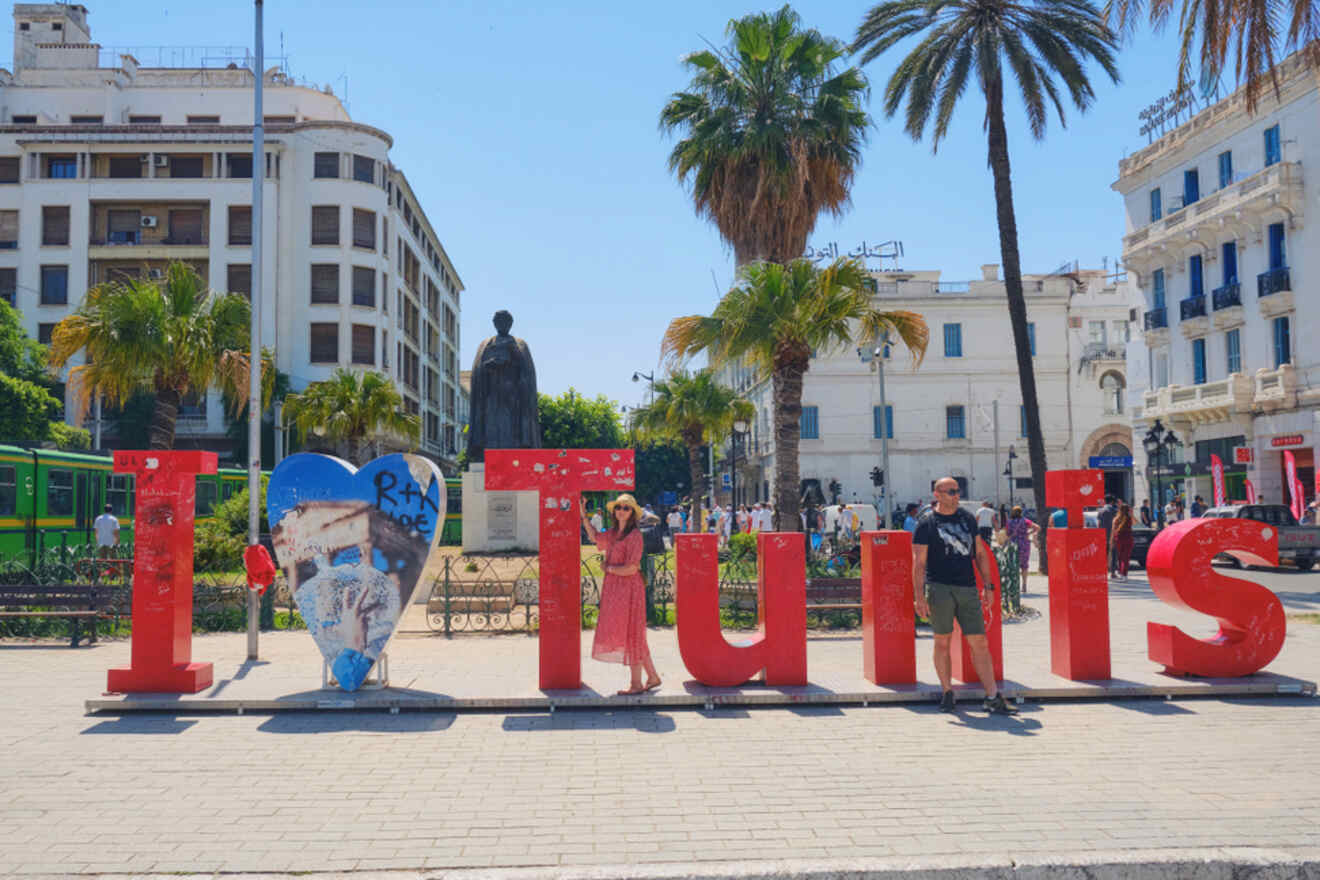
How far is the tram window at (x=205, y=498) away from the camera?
2570 centimetres

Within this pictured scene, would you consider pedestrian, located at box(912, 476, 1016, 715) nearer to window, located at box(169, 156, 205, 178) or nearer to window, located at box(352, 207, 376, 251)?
window, located at box(352, 207, 376, 251)

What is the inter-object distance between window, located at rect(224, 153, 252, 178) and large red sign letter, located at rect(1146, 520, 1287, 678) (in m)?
47.1

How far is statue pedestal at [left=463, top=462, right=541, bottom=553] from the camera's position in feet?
59.5

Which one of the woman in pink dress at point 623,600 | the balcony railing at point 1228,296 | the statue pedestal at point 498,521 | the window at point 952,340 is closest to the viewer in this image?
the woman in pink dress at point 623,600

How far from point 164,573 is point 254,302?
421 centimetres

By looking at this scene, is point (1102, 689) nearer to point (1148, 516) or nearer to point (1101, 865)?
point (1101, 865)

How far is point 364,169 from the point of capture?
4828 cm

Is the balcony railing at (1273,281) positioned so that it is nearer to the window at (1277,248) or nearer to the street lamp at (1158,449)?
the window at (1277,248)

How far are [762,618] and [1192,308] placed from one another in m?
32.7

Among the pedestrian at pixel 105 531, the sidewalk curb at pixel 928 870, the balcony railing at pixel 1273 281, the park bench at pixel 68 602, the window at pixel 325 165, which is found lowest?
the sidewalk curb at pixel 928 870

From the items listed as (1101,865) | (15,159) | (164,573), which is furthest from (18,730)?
(15,159)

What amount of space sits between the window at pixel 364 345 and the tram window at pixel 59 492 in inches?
1050

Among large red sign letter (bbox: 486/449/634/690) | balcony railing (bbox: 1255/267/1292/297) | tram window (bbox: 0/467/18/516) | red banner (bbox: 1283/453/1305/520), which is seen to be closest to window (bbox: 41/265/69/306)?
tram window (bbox: 0/467/18/516)

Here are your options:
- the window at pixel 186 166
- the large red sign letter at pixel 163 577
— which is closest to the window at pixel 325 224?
the window at pixel 186 166
